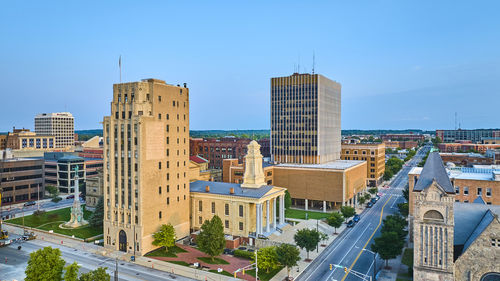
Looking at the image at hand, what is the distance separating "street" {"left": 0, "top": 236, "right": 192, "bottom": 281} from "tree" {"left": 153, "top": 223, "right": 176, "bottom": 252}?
6557 mm

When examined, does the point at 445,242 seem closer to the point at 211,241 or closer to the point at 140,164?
the point at 211,241

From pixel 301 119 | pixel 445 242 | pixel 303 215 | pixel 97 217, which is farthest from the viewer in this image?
pixel 301 119

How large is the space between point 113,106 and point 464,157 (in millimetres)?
142909

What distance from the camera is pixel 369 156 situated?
487 ft

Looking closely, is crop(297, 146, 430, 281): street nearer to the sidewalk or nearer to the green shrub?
the sidewalk

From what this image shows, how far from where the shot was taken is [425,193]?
39656 mm

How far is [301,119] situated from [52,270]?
91.2 metres

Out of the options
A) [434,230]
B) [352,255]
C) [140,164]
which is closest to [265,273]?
[352,255]

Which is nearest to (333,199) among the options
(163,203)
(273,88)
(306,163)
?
(306,163)

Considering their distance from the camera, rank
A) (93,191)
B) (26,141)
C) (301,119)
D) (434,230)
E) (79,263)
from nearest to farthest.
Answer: (434,230) < (79,263) < (93,191) < (301,119) < (26,141)

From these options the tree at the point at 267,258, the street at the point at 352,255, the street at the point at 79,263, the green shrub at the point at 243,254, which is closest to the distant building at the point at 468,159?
the street at the point at 352,255

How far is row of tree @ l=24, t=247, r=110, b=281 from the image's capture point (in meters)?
43.2

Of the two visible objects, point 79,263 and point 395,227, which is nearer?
point 79,263

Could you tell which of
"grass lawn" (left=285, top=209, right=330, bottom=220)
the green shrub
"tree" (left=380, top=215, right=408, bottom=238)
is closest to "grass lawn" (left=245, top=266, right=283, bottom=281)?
the green shrub
